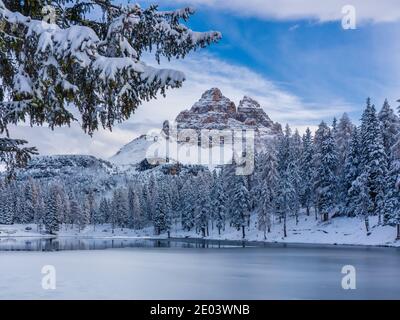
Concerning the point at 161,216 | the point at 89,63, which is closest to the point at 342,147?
the point at 161,216

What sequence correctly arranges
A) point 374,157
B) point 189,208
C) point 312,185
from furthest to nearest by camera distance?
point 189,208, point 312,185, point 374,157

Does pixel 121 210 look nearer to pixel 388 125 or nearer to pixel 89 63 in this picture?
pixel 388 125

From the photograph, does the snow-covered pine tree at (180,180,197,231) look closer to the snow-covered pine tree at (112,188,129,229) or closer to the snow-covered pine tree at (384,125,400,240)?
the snow-covered pine tree at (112,188,129,229)

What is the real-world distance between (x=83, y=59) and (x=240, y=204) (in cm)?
6853

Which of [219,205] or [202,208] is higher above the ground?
[219,205]

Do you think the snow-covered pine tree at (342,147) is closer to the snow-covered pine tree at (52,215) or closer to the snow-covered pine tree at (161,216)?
the snow-covered pine tree at (161,216)

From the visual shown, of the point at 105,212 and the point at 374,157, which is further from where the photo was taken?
the point at 105,212

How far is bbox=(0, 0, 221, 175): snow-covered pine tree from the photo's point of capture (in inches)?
260

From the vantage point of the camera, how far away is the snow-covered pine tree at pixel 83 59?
21.7 ft

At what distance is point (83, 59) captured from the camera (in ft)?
21.2

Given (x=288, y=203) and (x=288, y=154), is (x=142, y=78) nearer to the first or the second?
(x=288, y=203)

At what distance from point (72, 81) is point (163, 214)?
101345 millimetres

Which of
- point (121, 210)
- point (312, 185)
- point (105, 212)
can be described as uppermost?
point (312, 185)

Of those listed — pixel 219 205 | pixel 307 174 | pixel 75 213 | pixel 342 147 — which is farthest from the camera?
pixel 75 213
